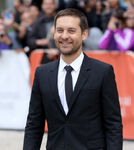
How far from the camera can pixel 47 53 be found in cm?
628

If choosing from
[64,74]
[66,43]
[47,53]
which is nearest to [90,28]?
[47,53]

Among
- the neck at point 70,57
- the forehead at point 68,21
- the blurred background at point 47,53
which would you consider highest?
the forehead at point 68,21

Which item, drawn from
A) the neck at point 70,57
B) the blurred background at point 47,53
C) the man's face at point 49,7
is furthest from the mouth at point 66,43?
the man's face at point 49,7

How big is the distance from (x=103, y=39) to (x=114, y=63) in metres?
0.46

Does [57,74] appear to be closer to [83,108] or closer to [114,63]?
[83,108]

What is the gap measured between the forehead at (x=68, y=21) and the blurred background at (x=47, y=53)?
3.30 meters

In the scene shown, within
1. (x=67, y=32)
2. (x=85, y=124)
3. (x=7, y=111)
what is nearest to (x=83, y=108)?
(x=85, y=124)

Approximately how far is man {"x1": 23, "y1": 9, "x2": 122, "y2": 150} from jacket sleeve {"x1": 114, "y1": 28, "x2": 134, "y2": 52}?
3179 mm

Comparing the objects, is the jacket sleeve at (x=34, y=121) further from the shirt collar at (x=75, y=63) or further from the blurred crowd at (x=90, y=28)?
the blurred crowd at (x=90, y=28)

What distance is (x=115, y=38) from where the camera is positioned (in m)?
5.84

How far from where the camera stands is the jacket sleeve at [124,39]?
5.67 meters

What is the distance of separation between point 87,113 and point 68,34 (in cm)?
58

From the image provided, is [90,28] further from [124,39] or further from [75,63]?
[75,63]

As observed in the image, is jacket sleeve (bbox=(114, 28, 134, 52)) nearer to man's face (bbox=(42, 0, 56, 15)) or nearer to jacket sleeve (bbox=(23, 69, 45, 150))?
man's face (bbox=(42, 0, 56, 15))
